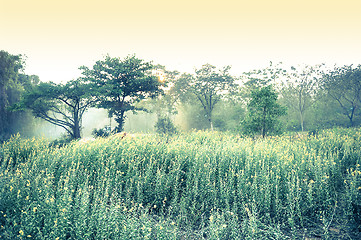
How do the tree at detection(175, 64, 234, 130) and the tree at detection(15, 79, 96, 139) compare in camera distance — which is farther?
the tree at detection(175, 64, 234, 130)

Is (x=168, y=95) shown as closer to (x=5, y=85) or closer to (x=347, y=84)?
(x=5, y=85)

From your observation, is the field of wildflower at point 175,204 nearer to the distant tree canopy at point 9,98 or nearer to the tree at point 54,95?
the tree at point 54,95

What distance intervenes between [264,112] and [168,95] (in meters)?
20.4

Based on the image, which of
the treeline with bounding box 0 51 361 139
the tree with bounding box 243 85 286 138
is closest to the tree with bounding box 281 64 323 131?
the treeline with bounding box 0 51 361 139

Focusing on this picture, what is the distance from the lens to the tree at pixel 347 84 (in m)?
26.7

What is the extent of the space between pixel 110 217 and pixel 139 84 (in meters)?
20.1

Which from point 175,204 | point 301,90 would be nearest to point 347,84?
point 301,90

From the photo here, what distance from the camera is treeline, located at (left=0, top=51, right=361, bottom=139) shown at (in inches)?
789

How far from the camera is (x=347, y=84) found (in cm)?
2681

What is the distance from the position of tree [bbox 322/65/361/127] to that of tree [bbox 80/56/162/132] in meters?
21.3

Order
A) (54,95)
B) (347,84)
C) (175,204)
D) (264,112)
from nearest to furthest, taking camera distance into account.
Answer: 1. (175,204)
2. (264,112)
3. (54,95)
4. (347,84)

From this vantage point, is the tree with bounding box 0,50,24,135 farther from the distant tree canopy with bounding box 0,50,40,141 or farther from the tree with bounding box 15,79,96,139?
the tree with bounding box 15,79,96,139

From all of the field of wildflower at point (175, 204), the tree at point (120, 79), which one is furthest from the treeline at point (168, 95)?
the field of wildflower at point (175, 204)

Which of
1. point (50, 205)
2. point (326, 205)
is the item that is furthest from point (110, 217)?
point (326, 205)
